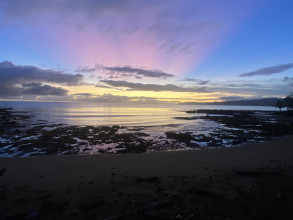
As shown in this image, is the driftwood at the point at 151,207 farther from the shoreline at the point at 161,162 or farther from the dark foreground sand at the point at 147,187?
the shoreline at the point at 161,162

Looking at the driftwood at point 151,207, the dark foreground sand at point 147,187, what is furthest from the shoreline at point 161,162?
the driftwood at point 151,207

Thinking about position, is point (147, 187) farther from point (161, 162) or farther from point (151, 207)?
point (161, 162)

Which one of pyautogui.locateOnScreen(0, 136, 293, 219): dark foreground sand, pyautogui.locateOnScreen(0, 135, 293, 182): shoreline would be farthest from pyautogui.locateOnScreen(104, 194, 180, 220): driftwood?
pyautogui.locateOnScreen(0, 135, 293, 182): shoreline

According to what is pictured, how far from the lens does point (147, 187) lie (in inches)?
284

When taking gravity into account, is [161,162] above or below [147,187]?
below

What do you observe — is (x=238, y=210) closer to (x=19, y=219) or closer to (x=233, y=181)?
(x=233, y=181)

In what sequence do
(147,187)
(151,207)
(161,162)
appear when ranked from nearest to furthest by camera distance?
(151,207), (147,187), (161,162)

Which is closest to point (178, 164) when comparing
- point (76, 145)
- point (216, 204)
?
point (216, 204)

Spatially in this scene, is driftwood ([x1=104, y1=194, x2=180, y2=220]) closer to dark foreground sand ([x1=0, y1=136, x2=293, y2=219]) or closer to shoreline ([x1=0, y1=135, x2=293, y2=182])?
dark foreground sand ([x1=0, y1=136, x2=293, y2=219])

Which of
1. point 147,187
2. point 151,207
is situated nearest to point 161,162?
point 147,187

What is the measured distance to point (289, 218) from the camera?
15.7 feet

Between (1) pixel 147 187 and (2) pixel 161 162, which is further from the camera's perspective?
(2) pixel 161 162

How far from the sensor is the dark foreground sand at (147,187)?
17.3ft

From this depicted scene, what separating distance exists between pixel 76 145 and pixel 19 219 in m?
11.8
